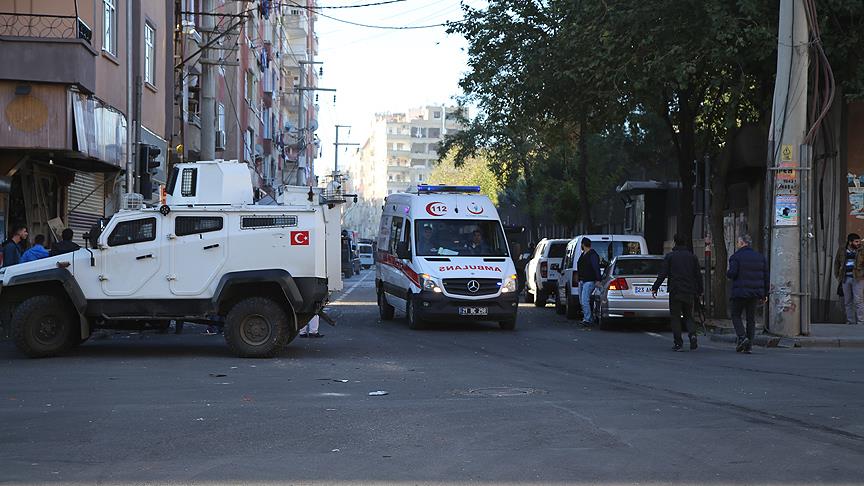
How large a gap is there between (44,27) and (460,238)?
8.75m

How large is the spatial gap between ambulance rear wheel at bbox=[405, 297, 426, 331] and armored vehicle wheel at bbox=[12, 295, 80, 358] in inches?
298

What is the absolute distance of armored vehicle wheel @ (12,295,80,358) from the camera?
16.0m

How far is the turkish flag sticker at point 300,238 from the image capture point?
16594 mm

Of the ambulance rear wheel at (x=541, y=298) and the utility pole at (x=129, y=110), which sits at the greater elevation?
the utility pole at (x=129, y=110)

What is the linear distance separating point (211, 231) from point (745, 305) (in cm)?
785

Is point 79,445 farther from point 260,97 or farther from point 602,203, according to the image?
point 260,97

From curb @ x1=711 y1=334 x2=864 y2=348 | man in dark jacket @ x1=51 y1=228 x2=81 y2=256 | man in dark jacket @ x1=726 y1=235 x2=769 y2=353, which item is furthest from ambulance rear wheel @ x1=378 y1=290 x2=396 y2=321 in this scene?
man in dark jacket @ x1=726 y1=235 x2=769 y2=353

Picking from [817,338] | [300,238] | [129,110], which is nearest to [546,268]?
[129,110]

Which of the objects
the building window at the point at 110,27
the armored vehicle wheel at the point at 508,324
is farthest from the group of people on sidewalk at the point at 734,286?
the building window at the point at 110,27

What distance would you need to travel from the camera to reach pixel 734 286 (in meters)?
17.8

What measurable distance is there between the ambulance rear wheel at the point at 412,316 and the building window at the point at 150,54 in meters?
11.1

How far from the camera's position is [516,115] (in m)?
28.7

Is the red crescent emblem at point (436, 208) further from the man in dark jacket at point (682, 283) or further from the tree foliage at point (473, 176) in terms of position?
the tree foliage at point (473, 176)

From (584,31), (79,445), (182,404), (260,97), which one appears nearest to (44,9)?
(584,31)
